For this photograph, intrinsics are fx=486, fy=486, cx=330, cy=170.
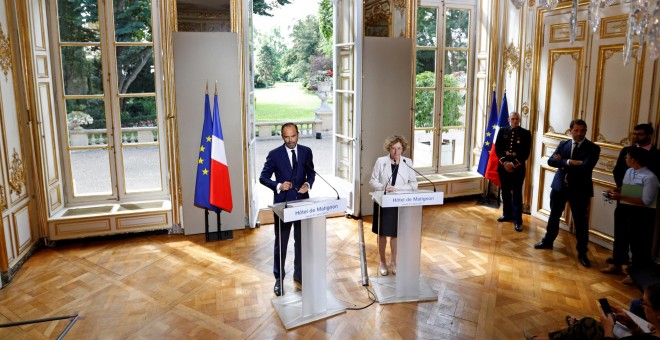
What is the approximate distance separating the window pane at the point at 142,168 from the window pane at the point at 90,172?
24 centimetres

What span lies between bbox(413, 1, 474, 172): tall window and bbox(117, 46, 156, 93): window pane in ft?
12.1

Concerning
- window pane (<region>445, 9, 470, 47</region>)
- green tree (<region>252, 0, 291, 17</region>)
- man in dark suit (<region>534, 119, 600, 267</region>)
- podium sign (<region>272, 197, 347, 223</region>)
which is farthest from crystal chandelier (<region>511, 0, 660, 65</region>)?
green tree (<region>252, 0, 291, 17</region>)

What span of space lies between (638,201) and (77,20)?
632 centimetres

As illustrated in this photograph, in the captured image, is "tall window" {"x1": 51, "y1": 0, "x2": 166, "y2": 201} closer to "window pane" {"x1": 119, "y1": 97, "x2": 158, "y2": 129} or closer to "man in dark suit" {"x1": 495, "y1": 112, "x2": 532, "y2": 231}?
"window pane" {"x1": 119, "y1": 97, "x2": 158, "y2": 129}

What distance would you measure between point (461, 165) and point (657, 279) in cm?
360

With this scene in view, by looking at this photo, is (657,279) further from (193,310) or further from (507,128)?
(193,310)

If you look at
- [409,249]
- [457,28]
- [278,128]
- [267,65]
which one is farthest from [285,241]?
[267,65]

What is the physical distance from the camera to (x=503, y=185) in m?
6.38

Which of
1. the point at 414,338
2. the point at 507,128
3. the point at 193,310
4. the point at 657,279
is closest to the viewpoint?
the point at 414,338

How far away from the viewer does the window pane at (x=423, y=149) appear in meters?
7.49

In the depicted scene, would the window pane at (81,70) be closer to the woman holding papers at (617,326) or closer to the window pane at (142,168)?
the window pane at (142,168)

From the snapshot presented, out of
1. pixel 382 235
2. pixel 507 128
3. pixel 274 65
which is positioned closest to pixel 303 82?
pixel 274 65

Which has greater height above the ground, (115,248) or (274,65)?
(274,65)

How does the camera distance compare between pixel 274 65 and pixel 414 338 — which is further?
pixel 274 65
